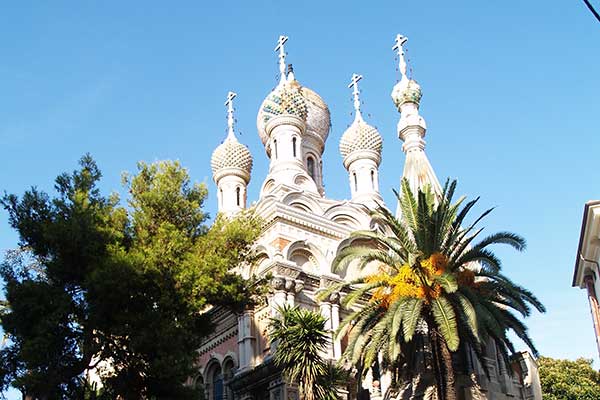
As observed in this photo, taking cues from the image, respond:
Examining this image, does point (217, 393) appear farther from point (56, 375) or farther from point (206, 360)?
point (56, 375)

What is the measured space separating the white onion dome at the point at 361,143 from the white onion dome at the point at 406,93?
1.70 meters

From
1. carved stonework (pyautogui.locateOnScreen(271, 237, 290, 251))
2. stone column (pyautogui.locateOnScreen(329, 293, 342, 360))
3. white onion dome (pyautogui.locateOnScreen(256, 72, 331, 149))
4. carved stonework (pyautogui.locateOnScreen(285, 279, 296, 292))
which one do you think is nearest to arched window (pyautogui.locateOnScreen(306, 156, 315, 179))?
white onion dome (pyautogui.locateOnScreen(256, 72, 331, 149))

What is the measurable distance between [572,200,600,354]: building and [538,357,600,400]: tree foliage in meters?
24.0

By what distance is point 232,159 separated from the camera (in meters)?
32.2

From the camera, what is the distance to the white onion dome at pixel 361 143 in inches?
1305

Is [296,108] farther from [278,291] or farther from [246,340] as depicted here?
[246,340]

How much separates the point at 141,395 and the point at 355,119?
20643mm

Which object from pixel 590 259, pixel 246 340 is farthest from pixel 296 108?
pixel 590 259

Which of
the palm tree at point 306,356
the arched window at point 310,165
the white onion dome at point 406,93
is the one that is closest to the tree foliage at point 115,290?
the palm tree at point 306,356

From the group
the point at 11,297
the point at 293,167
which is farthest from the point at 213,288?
the point at 293,167

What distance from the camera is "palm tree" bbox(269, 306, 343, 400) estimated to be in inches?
672

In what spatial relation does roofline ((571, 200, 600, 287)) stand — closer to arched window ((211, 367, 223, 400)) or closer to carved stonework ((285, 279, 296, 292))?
carved stonework ((285, 279, 296, 292))

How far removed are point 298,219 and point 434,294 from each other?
26.3ft

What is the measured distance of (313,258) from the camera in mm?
25422
